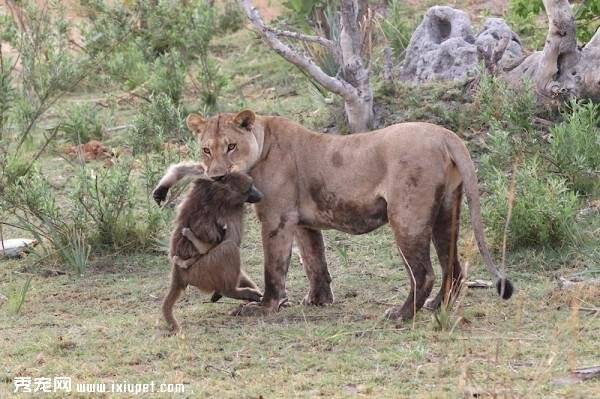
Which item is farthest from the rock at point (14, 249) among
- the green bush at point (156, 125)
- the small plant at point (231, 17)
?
the small plant at point (231, 17)

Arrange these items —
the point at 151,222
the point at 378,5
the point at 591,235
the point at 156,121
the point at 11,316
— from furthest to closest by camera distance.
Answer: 1. the point at 378,5
2. the point at 156,121
3. the point at 151,222
4. the point at 591,235
5. the point at 11,316

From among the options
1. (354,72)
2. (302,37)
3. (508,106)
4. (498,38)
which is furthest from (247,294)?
(498,38)

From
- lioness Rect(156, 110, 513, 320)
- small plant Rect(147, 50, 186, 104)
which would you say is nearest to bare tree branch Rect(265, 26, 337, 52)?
lioness Rect(156, 110, 513, 320)

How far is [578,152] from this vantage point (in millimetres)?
8711

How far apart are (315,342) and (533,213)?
2345mm

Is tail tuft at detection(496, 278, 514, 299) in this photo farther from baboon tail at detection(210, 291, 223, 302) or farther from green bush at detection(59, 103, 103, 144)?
green bush at detection(59, 103, 103, 144)

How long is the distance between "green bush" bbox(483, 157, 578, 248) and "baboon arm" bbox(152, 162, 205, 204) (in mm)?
2096

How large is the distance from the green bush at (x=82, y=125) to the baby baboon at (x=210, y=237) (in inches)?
189

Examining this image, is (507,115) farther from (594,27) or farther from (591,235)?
(594,27)

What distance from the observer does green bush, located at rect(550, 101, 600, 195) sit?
8.68 m

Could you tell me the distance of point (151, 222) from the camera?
875cm

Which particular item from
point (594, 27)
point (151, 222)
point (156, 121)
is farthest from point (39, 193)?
point (594, 27)

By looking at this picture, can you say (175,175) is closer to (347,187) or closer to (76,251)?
(347,187)

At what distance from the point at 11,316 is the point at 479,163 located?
13.4 ft
